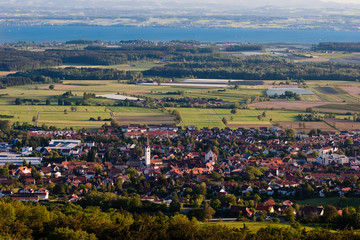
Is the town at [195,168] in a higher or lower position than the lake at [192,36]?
higher

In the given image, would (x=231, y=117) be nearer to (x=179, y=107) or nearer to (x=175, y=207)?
(x=179, y=107)

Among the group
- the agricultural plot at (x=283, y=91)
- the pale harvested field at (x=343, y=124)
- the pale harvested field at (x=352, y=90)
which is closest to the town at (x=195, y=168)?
the pale harvested field at (x=343, y=124)

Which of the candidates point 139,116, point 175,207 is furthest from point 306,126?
point 175,207

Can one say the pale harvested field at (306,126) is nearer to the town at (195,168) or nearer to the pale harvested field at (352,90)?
the town at (195,168)

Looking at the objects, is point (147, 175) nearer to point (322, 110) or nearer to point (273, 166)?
point (273, 166)

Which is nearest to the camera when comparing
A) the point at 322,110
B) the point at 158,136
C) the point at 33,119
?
the point at 158,136

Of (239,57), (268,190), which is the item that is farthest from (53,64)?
(268,190)

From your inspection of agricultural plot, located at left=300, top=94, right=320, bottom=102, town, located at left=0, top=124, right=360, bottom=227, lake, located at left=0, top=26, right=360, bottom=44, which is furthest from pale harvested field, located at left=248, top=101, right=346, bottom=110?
lake, located at left=0, top=26, right=360, bottom=44
